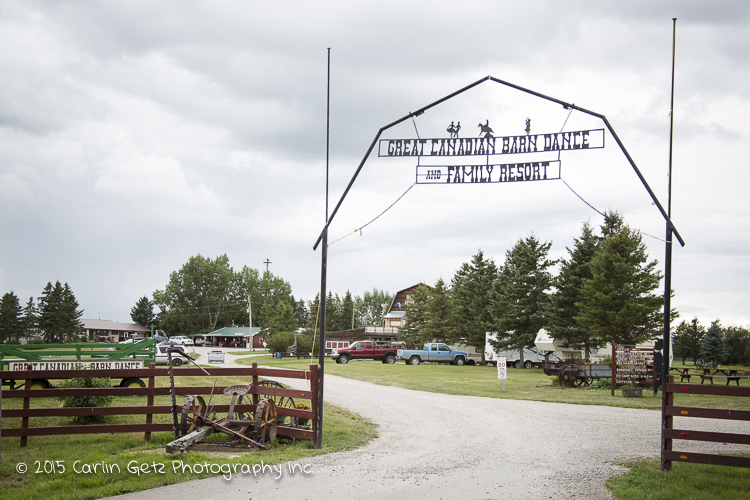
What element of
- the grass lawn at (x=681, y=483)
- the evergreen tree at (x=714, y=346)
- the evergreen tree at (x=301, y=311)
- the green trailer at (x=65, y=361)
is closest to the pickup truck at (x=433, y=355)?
the evergreen tree at (x=714, y=346)

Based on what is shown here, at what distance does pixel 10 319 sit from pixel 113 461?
91.4 metres

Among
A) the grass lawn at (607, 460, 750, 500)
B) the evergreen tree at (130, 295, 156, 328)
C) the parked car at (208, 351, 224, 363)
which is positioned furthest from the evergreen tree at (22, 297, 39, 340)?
the grass lawn at (607, 460, 750, 500)

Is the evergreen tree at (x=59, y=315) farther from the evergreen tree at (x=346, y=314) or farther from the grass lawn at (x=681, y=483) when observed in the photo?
the grass lawn at (x=681, y=483)

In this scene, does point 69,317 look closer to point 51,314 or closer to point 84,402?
point 51,314

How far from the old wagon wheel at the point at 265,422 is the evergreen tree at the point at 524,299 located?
109 feet

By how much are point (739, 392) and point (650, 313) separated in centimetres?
2822

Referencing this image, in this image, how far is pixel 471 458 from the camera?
8273 millimetres

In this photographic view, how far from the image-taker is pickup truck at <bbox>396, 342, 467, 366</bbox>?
42.7 m

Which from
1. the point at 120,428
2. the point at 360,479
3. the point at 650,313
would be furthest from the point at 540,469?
the point at 650,313

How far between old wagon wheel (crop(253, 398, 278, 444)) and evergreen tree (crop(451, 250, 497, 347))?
37348mm

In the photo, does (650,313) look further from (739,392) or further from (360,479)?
(360,479)

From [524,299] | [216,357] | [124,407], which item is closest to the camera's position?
[124,407]

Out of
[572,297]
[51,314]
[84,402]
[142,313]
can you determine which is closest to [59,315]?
[51,314]

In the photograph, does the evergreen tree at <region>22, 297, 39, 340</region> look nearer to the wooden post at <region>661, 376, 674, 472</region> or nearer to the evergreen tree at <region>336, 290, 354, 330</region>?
the evergreen tree at <region>336, 290, 354, 330</region>
